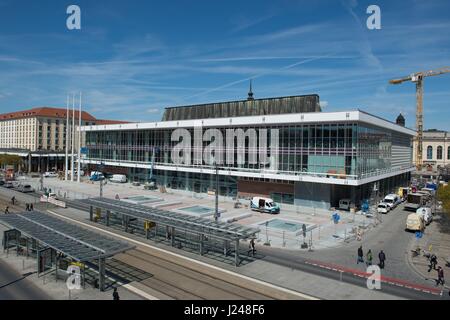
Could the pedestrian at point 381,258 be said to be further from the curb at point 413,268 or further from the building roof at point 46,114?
the building roof at point 46,114

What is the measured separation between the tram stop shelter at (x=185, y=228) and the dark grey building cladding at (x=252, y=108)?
106ft

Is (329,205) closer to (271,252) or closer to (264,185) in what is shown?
(264,185)

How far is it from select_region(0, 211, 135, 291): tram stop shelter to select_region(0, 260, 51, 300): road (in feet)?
4.14

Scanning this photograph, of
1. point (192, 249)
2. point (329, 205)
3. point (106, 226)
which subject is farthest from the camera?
point (329, 205)

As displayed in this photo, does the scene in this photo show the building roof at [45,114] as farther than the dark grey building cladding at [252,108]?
Yes

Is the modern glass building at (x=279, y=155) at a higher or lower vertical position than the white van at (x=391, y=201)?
higher

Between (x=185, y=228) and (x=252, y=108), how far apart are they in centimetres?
3828

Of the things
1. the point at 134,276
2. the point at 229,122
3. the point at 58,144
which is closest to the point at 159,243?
the point at 134,276

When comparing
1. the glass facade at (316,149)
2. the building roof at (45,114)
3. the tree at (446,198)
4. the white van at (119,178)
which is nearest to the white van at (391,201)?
the glass facade at (316,149)

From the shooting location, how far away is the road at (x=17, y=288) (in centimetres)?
1828

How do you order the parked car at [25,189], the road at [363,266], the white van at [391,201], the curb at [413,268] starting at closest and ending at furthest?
the road at [363,266], the curb at [413,268], the white van at [391,201], the parked car at [25,189]

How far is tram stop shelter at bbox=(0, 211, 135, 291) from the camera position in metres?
19.3

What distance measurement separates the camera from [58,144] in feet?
411
